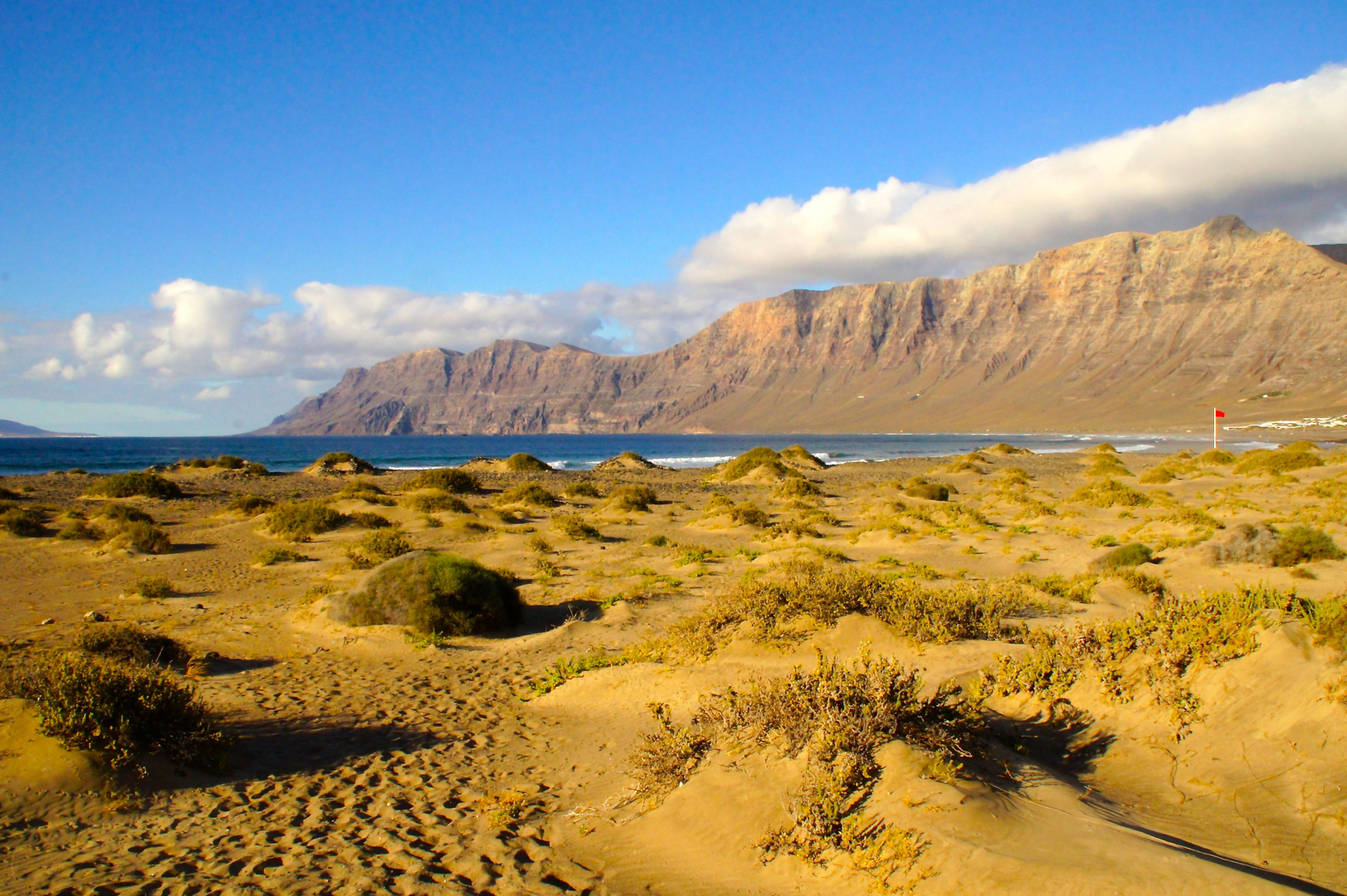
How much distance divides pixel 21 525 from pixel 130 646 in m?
16.7

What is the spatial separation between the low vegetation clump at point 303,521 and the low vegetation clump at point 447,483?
974 cm

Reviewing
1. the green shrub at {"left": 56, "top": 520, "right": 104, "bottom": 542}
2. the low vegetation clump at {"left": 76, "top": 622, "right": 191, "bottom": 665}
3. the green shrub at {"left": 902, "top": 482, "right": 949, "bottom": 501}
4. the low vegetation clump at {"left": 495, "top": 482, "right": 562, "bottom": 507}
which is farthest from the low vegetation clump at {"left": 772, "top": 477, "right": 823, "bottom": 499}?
the low vegetation clump at {"left": 76, "top": 622, "right": 191, "bottom": 665}

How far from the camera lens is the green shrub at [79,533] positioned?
20188mm

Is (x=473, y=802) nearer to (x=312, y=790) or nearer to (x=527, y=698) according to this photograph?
(x=312, y=790)

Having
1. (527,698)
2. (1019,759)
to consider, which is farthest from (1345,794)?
(527,698)

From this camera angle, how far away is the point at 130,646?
938 cm

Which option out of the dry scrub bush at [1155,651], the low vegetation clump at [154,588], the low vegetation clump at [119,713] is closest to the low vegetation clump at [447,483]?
the low vegetation clump at [154,588]

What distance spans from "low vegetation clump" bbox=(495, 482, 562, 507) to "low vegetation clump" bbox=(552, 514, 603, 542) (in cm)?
652

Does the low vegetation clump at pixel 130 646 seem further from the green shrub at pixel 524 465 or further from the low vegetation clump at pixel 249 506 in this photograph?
the green shrub at pixel 524 465

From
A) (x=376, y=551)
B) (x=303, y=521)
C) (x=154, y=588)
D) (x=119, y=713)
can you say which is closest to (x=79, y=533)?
(x=303, y=521)

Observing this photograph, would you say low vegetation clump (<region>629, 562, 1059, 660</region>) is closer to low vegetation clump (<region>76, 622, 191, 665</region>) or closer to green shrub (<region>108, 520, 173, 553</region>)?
low vegetation clump (<region>76, 622, 191, 665</region>)

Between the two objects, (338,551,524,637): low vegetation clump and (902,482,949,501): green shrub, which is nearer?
(338,551,524,637): low vegetation clump

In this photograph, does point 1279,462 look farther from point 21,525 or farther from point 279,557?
point 21,525

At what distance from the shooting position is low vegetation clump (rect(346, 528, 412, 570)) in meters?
16.5
